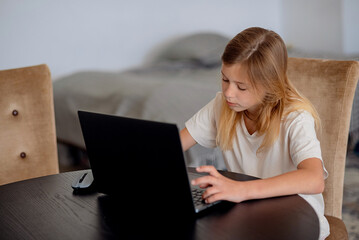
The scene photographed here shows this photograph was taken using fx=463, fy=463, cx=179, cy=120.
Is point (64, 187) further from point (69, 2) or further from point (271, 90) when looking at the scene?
point (69, 2)

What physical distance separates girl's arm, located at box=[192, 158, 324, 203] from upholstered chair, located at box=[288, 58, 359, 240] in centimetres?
27

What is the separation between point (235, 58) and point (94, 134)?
384mm

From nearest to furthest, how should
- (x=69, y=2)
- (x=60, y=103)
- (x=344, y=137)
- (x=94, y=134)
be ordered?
(x=94, y=134), (x=344, y=137), (x=60, y=103), (x=69, y=2)

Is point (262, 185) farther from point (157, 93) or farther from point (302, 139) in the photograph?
point (157, 93)

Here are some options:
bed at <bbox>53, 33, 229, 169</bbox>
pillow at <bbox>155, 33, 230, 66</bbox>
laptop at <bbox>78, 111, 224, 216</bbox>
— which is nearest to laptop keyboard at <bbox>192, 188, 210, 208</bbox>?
laptop at <bbox>78, 111, 224, 216</bbox>

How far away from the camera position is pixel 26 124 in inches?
61.4

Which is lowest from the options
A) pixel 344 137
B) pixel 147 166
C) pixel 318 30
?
pixel 318 30

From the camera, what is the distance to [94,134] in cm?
92

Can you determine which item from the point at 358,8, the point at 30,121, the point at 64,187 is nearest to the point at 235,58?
the point at 64,187

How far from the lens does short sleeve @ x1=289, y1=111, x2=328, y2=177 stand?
102 cm

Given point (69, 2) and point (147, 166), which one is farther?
point (69, 2)

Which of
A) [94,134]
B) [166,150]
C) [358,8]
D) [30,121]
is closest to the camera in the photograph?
[166,150]

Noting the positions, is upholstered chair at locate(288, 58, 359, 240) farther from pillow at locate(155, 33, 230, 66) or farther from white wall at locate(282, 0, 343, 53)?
white wall at locate(282, 0, 343, 53)

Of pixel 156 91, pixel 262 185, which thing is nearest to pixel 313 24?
pixel 156 91
